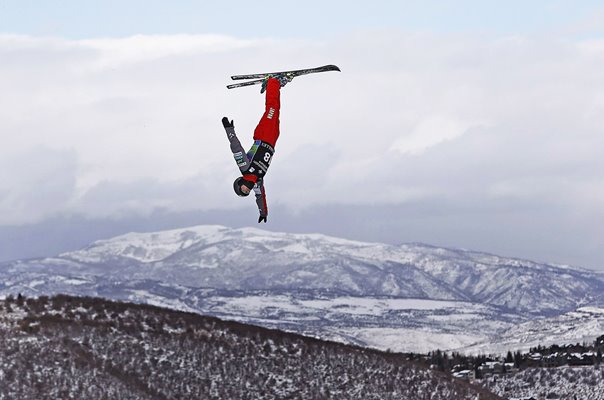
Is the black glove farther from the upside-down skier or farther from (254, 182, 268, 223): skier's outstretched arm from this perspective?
(254, 182, 268, 223): skier's outstretched arm

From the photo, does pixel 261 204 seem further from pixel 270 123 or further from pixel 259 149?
pixel 270 123

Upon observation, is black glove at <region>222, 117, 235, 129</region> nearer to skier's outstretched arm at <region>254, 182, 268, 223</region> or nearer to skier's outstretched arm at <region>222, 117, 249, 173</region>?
skier's outstretched arm at <region>222, 117, 249, 173</region>

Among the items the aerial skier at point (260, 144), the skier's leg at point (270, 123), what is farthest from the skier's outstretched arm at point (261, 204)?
the skier's leg at point (270, 123)

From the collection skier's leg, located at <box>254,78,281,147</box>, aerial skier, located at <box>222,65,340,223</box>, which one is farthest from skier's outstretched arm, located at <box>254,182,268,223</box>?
skier's leg, located at <box>254,78,281,147</box>

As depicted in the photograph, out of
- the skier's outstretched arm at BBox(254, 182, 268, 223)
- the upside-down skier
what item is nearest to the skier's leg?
the upside-down skier

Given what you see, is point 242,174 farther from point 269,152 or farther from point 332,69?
point 332,69

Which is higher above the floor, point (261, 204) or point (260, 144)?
point (260, 144)

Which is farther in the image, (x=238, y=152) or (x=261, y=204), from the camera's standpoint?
(x=261, y=204)

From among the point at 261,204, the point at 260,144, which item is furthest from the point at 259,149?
the point at 261,204

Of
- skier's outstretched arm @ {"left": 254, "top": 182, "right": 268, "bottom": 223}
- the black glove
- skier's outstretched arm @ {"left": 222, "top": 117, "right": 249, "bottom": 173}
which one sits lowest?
skier's outstretched arm @ {"left": 254, "top": 182, "right": 268, "bottom": 223}

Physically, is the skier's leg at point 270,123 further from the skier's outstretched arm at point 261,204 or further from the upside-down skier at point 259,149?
the skier's outstretched arm at point 261,204

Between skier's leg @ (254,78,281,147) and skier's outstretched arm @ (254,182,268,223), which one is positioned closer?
skier's leg @ (254,78,281,147)

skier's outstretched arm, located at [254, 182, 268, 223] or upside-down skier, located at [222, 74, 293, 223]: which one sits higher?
upside-down skier, located at [222, 74, 293, 223]

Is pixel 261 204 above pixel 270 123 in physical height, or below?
below
